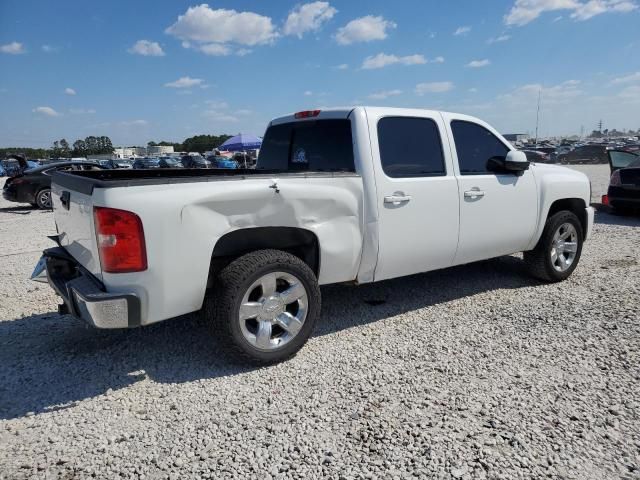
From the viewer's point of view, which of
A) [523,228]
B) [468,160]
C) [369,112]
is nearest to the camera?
[369,112]

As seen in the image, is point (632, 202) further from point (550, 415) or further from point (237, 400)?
point (237, 400)

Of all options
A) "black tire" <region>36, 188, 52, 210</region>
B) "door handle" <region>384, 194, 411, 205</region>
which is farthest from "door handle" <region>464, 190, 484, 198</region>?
"black tire" <region>36, 188, 52, 210</region>

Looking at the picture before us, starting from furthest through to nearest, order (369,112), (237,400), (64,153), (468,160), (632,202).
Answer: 1. (64,153)
2. (632,202)
3. (468,160)
4. (369,112)
5. (237,400)

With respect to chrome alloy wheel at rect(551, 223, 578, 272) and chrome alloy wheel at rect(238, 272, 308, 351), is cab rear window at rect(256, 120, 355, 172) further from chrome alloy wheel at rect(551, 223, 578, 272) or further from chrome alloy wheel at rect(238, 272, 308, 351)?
chrome alloy wheel at rect(551, 223, 578, 272)

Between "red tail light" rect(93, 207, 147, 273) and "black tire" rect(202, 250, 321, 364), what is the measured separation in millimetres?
555

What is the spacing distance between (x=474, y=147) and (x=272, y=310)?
2646mm

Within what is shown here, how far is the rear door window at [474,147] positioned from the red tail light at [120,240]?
297cm

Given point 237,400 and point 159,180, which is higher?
point 159,180

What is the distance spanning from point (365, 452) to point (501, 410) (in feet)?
3.08

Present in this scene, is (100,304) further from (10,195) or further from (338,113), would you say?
(10,195)

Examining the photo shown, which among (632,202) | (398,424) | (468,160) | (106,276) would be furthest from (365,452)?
(632,202)

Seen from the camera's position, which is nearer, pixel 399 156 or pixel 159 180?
pixel 159 180

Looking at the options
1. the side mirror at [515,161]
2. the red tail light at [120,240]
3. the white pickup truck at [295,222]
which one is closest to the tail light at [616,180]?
the white pickup truck at [295,222]

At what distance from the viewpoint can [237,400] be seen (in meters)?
2.97
